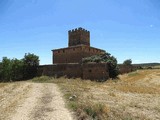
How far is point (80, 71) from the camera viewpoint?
117ft

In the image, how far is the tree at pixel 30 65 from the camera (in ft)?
142

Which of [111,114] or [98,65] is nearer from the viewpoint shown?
[111,114]

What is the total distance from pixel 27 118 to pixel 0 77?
44516 mm

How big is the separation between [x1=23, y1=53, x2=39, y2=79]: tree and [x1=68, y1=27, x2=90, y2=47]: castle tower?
42.5ft

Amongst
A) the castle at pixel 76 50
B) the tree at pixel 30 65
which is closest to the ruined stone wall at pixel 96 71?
the castle at pixel 76 50

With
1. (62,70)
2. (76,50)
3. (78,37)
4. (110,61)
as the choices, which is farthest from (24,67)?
(110,61)

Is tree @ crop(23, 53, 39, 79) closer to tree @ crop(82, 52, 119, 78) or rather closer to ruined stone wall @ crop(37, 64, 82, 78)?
ruined stone wall @ crop(37, 64, 82, 78)

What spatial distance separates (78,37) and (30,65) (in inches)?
609

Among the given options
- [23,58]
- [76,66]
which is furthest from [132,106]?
[23,58]

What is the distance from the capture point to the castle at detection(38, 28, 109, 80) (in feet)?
111

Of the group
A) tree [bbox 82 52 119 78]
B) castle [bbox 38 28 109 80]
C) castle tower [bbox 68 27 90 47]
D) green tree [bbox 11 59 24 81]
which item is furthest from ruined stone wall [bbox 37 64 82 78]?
castle tower [bbox 68 27 90 47]

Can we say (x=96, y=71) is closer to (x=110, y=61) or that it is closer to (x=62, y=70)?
(x=110, y=61)

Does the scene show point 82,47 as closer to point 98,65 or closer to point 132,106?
point 98,65

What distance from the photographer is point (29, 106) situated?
1260 cm
